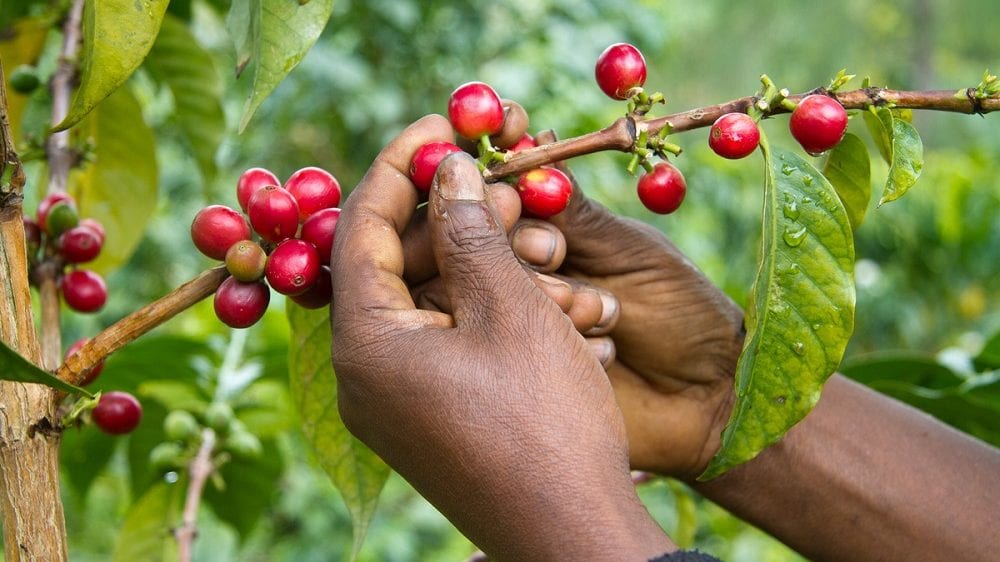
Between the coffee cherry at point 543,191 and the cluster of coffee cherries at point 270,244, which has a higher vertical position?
the coffee cherry at point 543,191

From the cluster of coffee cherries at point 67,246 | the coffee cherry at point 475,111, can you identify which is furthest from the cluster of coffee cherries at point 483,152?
the cluster of coffee cherries at point 67,246

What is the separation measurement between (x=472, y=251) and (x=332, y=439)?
1.41 feet

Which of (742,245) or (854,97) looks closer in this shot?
(854,97)

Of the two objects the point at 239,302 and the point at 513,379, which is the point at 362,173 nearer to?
the point at 239,302

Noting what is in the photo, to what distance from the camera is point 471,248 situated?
3.01 feet

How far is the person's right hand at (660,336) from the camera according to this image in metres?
1.25

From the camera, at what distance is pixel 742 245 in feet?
20.3

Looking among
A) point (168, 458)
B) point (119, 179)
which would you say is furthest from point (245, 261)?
point (119, 179)

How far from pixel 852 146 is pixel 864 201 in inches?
2.8

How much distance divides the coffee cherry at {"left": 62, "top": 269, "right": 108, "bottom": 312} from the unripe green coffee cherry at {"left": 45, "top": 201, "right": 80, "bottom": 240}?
2.4 inches

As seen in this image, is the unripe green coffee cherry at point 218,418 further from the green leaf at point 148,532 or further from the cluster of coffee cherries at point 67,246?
the cluster of coffee cherries at point 67,246

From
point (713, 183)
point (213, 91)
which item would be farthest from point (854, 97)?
point (713, 183)

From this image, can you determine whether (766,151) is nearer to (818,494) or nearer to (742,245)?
(818,494)

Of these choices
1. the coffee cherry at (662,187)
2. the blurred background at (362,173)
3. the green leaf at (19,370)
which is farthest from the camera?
the blurred background at (362,173)
